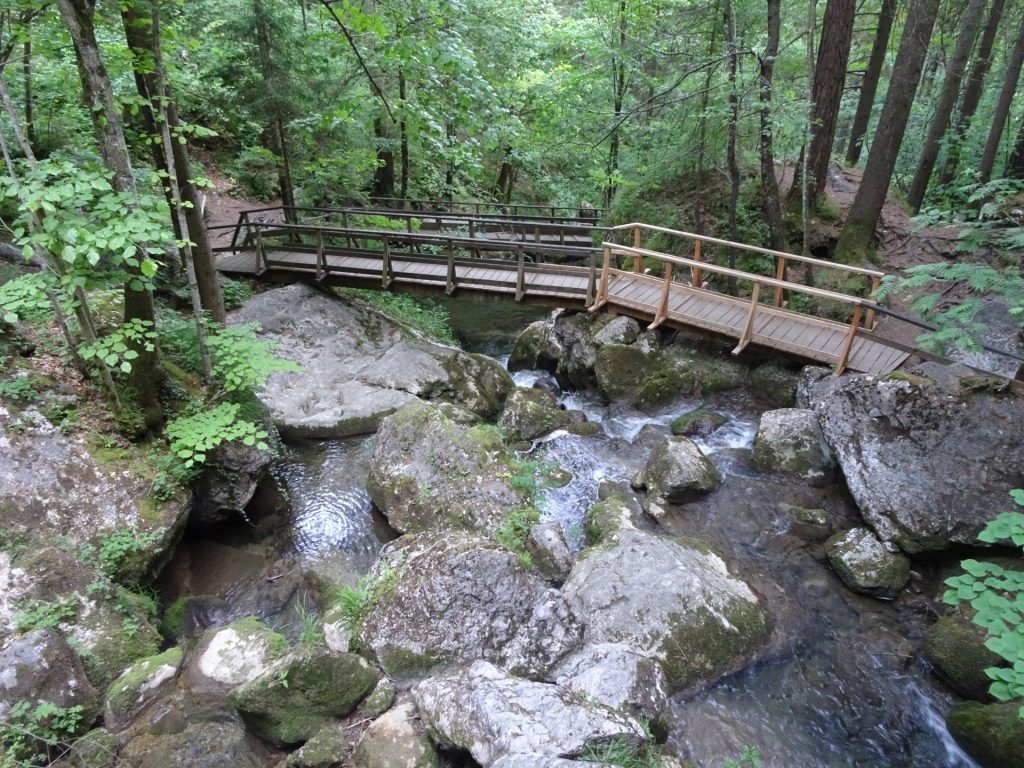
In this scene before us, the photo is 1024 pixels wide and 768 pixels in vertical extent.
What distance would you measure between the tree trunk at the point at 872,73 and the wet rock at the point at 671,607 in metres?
13.5

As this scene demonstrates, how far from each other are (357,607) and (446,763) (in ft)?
5.35

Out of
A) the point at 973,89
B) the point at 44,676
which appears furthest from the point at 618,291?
the point at 973,89

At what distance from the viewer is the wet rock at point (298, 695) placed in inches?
152

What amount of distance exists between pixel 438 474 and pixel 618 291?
226 inches

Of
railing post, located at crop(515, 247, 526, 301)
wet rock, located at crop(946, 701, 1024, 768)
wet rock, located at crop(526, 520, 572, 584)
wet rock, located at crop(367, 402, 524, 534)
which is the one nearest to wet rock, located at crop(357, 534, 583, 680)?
wet rock, located at crop(526, 520, 572, 584)

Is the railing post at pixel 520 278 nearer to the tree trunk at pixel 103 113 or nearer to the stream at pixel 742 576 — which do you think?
the stream at pixel 742 576

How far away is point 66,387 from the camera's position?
6.07 m

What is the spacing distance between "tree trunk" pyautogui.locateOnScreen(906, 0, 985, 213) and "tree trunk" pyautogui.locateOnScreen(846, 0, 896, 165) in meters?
1.42

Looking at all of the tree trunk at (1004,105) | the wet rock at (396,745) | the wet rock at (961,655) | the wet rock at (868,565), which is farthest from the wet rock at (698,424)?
the tree trunk at (1004,105)

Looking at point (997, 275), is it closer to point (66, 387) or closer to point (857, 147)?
point (66, 387)

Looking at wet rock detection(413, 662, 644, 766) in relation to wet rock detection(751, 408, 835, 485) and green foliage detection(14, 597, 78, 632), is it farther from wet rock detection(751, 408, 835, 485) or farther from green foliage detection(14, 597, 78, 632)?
wet rock detection(751, 408, 835, 485)

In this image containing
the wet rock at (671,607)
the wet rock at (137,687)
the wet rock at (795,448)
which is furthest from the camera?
the wet rock at (795,448)

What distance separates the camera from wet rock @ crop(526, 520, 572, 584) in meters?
5.98

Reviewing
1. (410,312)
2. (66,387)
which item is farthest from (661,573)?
(410,312)
